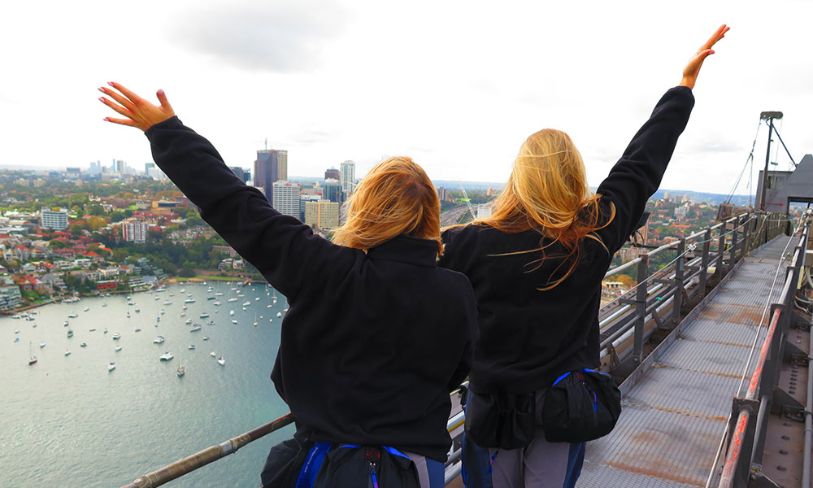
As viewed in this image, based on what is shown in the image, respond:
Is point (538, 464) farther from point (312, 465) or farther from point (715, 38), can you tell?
point (715, 38)

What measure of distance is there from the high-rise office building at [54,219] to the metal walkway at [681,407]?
48537 millimetres

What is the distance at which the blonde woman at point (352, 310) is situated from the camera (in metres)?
1.07

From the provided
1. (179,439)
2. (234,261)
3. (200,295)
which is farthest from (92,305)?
(179,439)

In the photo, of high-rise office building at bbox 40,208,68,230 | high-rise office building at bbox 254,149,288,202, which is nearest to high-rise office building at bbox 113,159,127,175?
high-rise office building at bbox 40,208,68,230

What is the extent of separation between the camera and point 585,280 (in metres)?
1.45

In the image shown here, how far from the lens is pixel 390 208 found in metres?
1.13

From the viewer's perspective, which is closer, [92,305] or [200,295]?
[92,305]

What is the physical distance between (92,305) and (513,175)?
49315 mm

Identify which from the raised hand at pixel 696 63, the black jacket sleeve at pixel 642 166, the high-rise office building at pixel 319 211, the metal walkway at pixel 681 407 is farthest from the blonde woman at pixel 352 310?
the metal walkway at pixel 681 407

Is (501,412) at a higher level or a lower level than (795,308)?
higher

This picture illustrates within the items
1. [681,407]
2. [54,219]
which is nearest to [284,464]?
[681,407]

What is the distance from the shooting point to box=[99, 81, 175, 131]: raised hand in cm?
114

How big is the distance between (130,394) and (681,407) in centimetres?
3209

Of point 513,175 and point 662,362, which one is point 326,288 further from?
point 662,362
